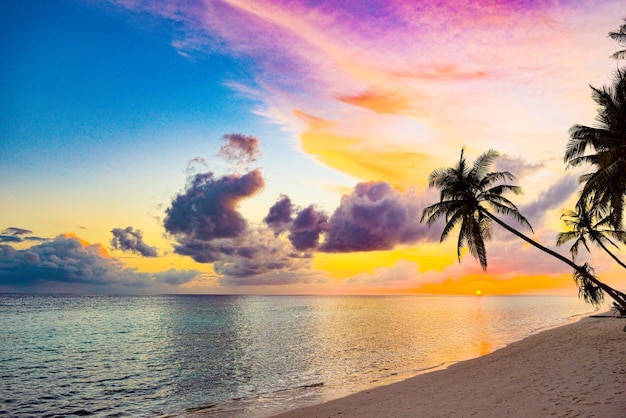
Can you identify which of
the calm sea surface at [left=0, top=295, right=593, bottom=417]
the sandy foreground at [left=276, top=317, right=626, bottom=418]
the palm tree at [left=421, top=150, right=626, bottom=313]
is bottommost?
the calm sea surface at [left=0, top=295, right=593, bottom=417]

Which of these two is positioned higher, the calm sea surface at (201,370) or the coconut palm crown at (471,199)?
the coconut palm crown at (471,199)

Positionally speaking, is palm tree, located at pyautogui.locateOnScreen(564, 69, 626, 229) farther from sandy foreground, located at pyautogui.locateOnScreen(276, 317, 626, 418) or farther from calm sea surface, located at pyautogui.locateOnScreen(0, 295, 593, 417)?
calm sea surface, located at pyautogui.locateOnScreen(0, 295, 593, 417)

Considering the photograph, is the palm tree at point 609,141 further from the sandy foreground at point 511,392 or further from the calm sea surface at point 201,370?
the calm sea surface at point 201,370

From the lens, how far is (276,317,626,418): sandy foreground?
12344mm

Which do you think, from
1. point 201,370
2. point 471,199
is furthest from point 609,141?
point 201,370

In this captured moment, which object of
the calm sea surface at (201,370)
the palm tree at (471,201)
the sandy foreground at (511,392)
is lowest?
the calm sea surface at (201,370)

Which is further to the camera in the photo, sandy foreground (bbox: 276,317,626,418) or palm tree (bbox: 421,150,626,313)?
palm tree (bbox: 421,150,626,313)

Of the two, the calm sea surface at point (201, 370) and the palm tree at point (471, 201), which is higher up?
the palm tree at point (471, 201)

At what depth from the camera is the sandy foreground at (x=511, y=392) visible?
12344mm

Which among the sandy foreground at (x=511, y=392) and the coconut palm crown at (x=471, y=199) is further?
the coconut palm crown at (x=471, y=199)

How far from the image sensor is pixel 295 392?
21.6 m

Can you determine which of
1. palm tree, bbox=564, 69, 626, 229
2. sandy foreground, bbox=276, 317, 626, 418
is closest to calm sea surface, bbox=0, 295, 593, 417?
sandy foreground, bbox=276, 317, 626, 418

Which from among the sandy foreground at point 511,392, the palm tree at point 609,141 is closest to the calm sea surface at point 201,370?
the sandy foreground at point 511,392

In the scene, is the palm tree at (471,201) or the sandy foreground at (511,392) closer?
the sandy foreground at (511,392)
